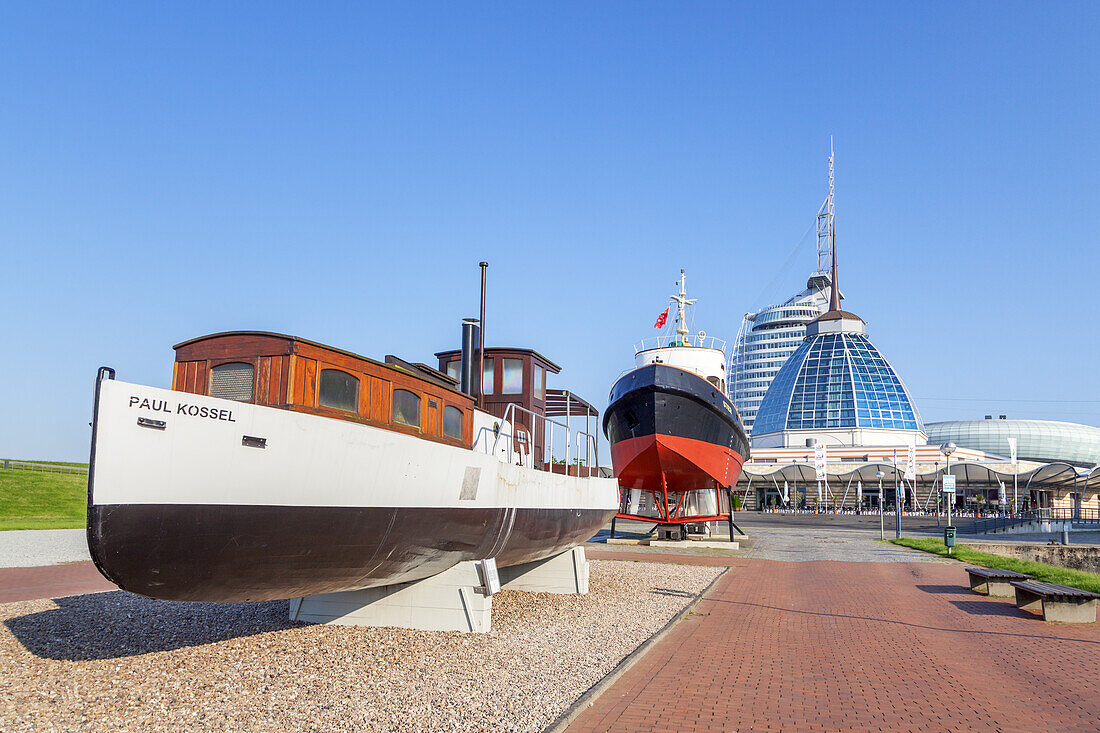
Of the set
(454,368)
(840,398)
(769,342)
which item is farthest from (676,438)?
(769,342)

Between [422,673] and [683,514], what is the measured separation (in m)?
21.0

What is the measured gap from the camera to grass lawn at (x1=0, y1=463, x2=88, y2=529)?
29914 millimetres

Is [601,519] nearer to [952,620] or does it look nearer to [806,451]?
[952,620]

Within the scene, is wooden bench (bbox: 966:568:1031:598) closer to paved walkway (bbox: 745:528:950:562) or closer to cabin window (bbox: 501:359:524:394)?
paved walkway (bbox: 745:528:950:562)

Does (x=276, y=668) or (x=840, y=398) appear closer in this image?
(x=276, y=668)

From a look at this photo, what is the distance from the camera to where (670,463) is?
24.1 m

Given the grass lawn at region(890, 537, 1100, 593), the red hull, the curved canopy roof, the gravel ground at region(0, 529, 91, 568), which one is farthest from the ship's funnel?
the curved canopy roof

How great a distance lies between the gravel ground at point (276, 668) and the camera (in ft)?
21.0

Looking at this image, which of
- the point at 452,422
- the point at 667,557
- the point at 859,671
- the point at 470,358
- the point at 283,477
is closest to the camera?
the point at 283,477

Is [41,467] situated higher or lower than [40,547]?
higher

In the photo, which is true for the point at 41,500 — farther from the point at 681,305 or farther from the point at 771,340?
the point at 771,340

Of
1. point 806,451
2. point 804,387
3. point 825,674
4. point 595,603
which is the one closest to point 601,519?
point 595,603

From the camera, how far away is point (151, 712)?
21.1 ft

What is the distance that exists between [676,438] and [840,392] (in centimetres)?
7823
